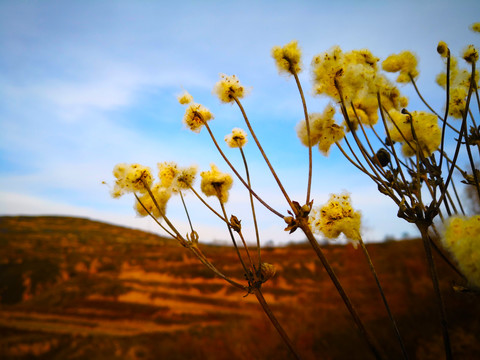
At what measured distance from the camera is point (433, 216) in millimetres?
1242

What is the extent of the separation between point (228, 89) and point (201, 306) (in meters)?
21.3

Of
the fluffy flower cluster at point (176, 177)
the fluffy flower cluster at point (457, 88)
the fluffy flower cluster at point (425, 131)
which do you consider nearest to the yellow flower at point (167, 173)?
the fluffy flower cluster at point (176, 177)

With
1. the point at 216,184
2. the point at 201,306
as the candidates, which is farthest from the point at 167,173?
the point at 201,306

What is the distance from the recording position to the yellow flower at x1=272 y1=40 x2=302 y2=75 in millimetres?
1472

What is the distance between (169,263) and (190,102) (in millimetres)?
30495

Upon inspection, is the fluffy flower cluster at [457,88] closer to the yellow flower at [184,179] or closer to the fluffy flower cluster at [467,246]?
the fluffy flower cluster at [467,246]

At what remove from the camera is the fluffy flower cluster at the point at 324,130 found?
4.66 feet

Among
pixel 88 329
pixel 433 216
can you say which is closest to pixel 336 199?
pixel 433 216

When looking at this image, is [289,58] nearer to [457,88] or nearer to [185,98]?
[185,98]

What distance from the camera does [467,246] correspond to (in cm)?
92

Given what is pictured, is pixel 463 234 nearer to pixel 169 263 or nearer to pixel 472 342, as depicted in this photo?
pixel 472 342

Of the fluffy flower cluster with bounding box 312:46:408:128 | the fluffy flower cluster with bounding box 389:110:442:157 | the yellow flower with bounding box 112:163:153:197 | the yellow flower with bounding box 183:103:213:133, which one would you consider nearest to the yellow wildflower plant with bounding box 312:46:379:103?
the fluffy flower cluster with bounding box 312:46:408:128

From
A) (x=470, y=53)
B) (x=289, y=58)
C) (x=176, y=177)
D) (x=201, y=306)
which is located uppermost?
(x=470, y=53)

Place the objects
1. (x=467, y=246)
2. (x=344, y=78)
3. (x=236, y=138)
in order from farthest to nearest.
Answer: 1. (x=236, y=138)
2. (x=344, y=78)
3. (x=467, y=246)
